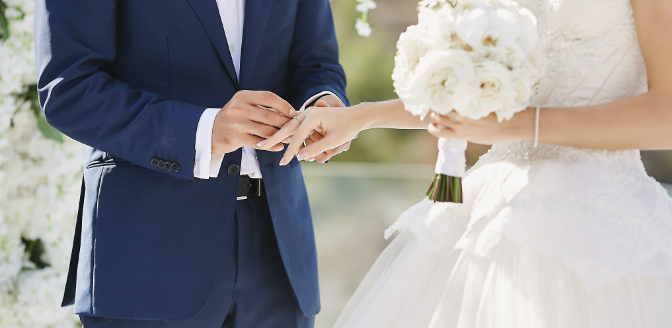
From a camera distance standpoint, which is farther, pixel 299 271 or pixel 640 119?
pixel 299 271

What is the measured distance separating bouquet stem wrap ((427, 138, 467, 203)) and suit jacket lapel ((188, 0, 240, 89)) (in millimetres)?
607

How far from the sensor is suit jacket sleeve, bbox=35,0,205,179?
1248 mm

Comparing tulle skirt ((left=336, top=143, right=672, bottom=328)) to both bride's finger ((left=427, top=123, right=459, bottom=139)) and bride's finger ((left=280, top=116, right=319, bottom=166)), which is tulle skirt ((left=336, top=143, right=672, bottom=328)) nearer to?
bride's finger ((left=427, top=123, right=459, bottom=139))

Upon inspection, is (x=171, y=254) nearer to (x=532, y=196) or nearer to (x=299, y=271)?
(x=299, y=271)

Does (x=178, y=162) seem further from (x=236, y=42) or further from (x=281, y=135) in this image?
(x=236, y=42)

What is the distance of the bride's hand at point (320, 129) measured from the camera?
1374mm

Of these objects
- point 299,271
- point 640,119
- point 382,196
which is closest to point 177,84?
point 299,271

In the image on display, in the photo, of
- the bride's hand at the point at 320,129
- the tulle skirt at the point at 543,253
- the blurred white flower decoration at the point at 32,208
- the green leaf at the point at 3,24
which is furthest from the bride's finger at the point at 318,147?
the green leaf at the point at 3,24

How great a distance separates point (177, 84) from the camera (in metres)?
1.38

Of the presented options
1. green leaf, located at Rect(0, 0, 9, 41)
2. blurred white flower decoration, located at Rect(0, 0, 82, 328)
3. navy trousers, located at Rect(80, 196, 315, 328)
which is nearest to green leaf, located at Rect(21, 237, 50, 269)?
blurred white flower decoration, located at Rect(0, 0, 82, 328)

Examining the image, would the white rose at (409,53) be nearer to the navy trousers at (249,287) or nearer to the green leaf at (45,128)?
the navy trousers at (249,287)

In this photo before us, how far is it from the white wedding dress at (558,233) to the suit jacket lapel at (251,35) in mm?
581

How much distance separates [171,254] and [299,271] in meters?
0.35

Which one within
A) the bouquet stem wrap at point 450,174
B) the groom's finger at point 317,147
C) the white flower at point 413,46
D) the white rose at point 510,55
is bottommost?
the bouquet stem wrap at point 450,174
